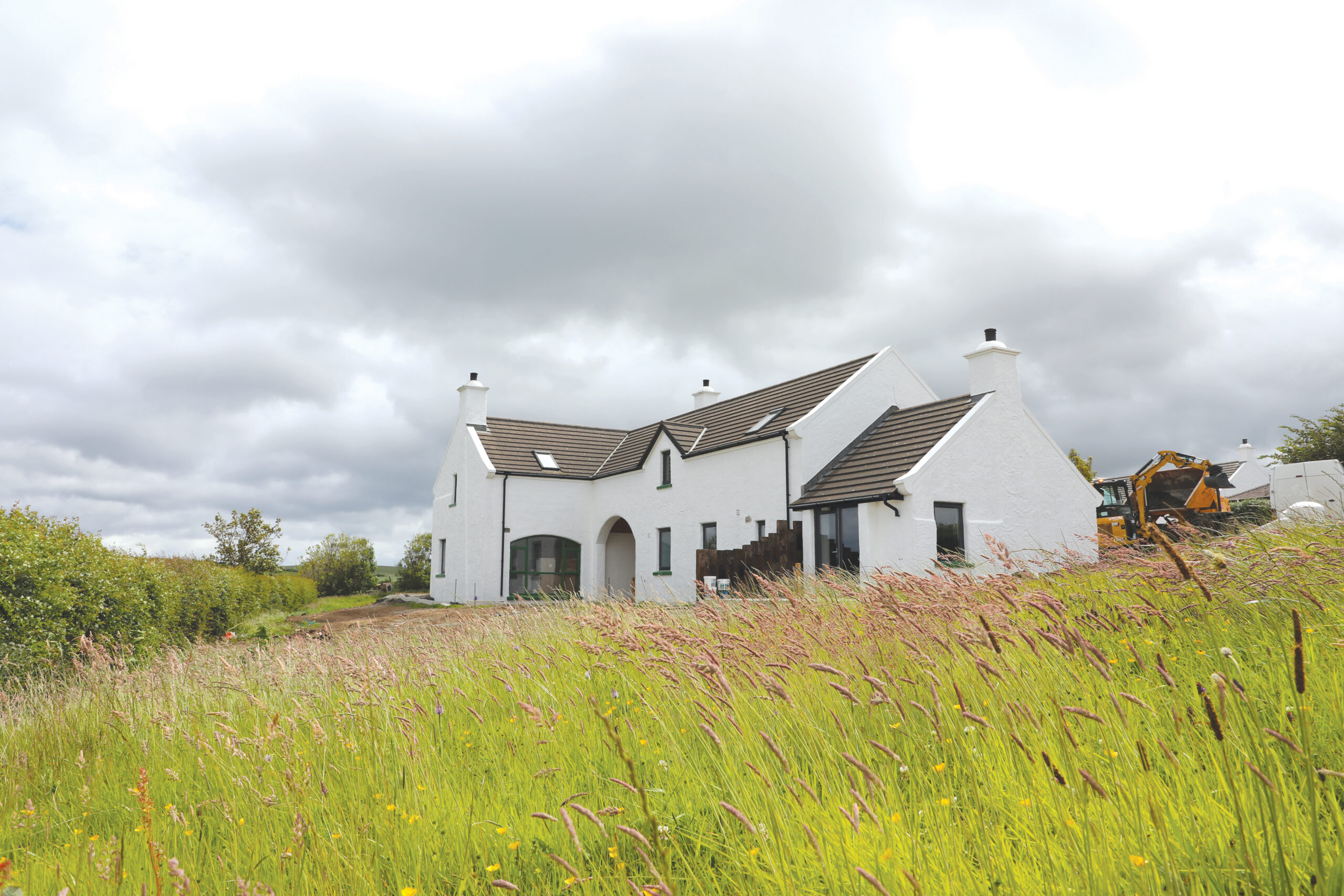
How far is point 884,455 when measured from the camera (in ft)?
72.6

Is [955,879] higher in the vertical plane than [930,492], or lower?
lower

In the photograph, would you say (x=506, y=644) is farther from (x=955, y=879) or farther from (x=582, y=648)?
(x=955, y=879)

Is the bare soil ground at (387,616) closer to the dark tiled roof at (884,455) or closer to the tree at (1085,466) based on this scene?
the dark tiled roof at (884,455)

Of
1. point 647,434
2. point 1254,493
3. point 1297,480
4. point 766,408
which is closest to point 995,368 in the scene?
point 766,408

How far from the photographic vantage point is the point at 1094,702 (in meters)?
3.63

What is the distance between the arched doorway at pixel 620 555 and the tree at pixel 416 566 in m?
13.9

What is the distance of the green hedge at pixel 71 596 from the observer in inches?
402

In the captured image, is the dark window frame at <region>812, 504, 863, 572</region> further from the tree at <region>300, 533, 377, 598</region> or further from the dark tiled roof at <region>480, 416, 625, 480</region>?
the tree at <region>300, 533, 377, 598</region>

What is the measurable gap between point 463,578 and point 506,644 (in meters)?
24.8

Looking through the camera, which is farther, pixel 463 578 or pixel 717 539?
pixel 463 578

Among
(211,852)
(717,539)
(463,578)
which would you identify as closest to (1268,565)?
(211,852)

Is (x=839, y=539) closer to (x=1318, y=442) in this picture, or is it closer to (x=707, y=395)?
(x=707, y=395)

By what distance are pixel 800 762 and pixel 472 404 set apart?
104 ft

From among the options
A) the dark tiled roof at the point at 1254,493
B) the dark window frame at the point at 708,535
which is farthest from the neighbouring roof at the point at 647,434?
the dark tiled roof at the point at 1254,493
